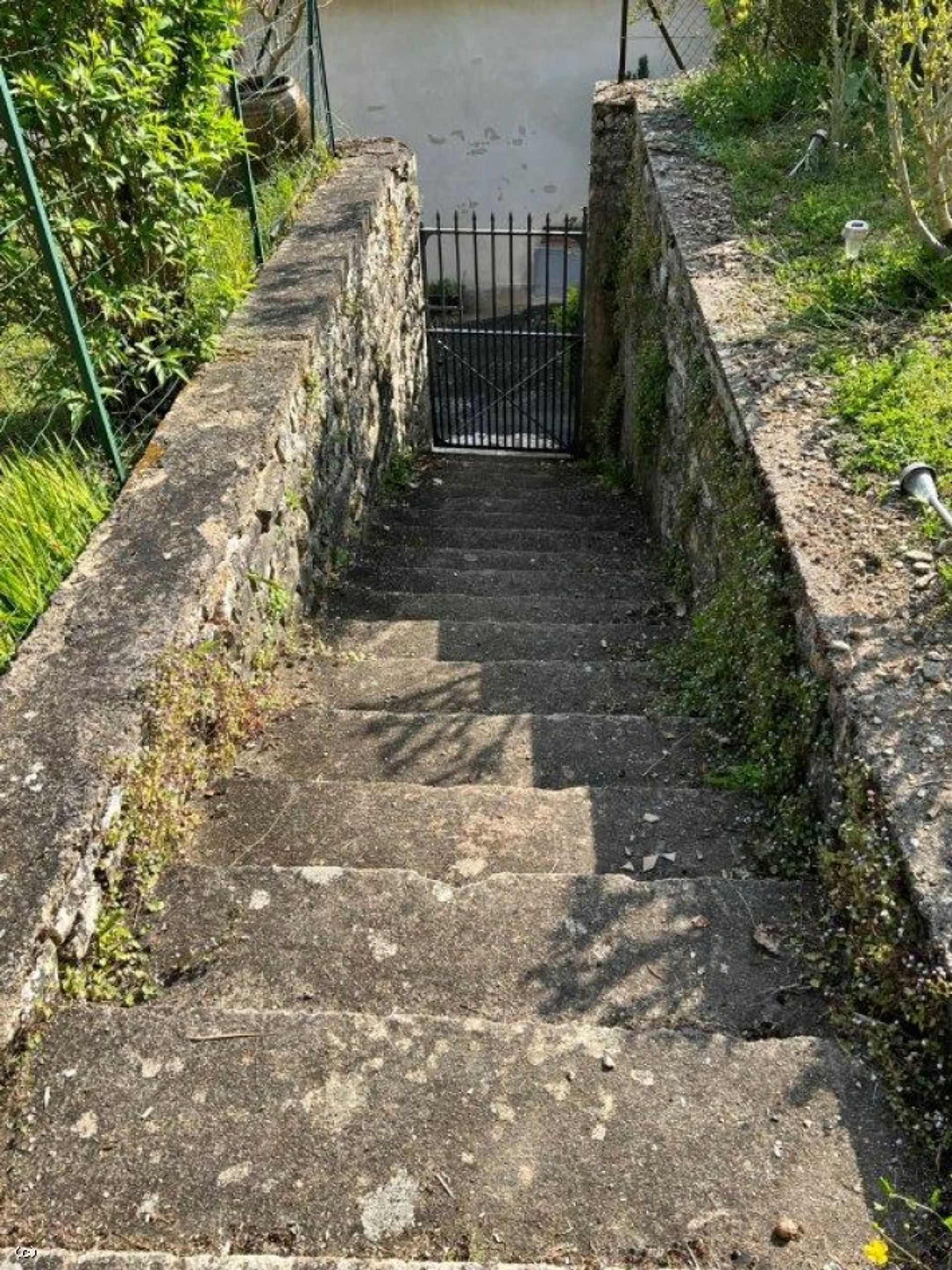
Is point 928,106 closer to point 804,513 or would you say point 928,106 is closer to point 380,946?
point 804,513

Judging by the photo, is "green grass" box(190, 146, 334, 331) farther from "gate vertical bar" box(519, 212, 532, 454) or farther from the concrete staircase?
"gate vertical bar" box(519, 212, 532, 454)

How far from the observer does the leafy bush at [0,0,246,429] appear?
3.09 m

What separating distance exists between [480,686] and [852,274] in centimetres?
264

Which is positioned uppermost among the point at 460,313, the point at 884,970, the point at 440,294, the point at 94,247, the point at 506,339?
the point at 94,247

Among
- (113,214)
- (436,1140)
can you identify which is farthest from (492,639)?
(436,1140)

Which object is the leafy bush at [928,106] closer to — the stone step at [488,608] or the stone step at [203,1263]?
the stone step at [488,608]

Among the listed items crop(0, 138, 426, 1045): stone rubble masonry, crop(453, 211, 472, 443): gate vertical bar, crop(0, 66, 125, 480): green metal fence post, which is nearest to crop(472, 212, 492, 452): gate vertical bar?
crop(453, 211, 472, 443): gate vertical bar

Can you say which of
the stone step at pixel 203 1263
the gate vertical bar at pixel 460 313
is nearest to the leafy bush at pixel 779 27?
the gate vertical bar at pixel 460 313

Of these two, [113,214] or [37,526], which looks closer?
[37,526]

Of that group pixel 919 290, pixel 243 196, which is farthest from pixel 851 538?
pixel 243 196

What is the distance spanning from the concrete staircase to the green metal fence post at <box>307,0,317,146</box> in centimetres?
511

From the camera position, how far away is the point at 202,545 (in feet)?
9.93

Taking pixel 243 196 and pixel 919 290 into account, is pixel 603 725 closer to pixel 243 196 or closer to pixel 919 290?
pixel 919 290

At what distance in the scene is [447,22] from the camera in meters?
11.5
